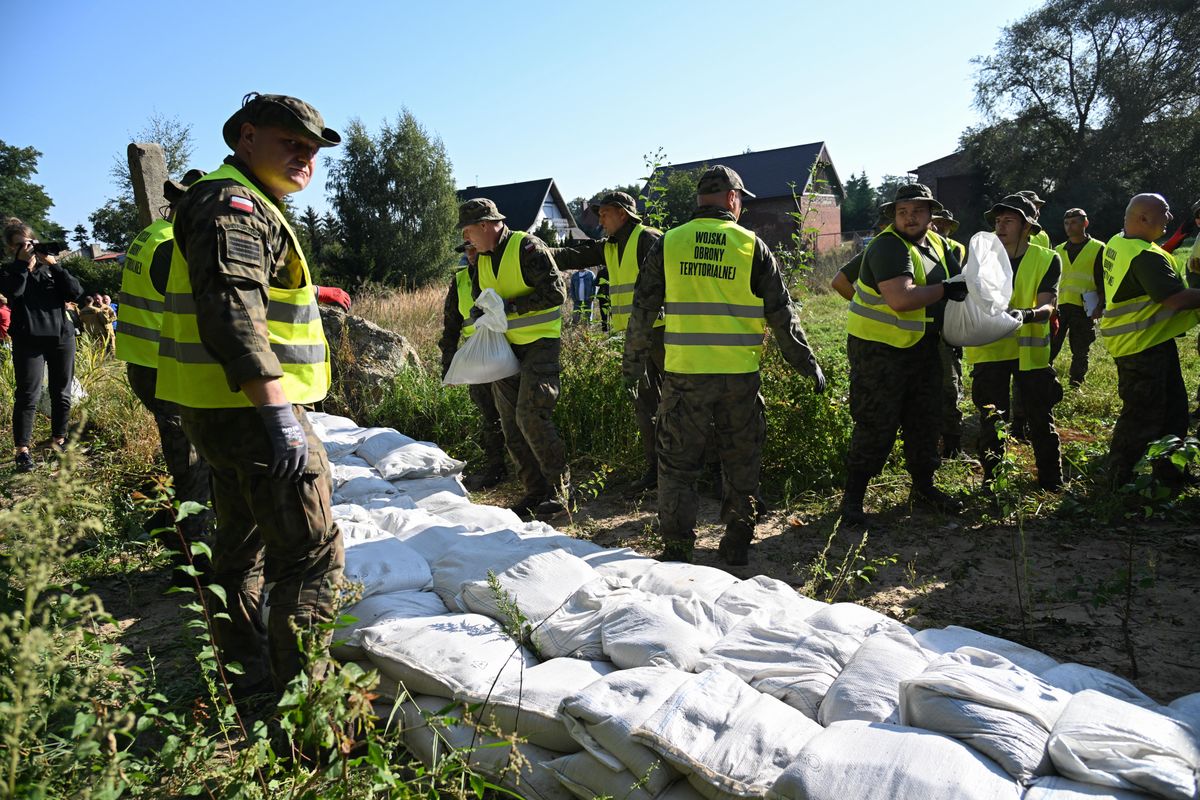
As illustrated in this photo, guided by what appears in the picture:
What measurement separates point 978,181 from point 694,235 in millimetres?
33417

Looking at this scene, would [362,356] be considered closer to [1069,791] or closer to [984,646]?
[984,646]

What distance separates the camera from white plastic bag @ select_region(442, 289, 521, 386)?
189 inches

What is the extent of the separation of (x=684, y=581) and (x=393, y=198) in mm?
25122

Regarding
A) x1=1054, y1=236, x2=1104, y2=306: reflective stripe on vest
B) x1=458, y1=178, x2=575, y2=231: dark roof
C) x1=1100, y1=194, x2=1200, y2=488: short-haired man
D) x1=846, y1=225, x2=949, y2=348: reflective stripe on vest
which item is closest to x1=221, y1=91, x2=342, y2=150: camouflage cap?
x1=846, y1=225, x2=949, y2=348: reflective stripe on vest

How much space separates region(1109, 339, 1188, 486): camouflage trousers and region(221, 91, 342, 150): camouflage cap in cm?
424

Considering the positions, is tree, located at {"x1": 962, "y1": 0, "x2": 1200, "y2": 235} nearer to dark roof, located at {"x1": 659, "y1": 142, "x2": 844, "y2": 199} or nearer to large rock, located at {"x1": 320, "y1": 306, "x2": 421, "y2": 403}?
dark roof, located at {"x1": 659, "y1": 142, "x2": 844, "y2": 199}

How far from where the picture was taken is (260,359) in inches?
85.3

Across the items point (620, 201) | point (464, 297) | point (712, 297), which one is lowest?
point (712, 297)

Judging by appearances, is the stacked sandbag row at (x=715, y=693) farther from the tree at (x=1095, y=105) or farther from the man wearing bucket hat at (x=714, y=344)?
the tree at (x=1095, y=105)

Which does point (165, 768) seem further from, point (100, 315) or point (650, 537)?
point (100, 315)

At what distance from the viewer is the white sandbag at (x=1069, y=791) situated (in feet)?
5.16

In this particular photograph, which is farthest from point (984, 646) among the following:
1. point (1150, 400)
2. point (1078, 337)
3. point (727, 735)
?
point (1078, 337)

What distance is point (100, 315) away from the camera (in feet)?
25.8

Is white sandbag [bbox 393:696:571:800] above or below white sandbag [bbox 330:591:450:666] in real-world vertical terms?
below
